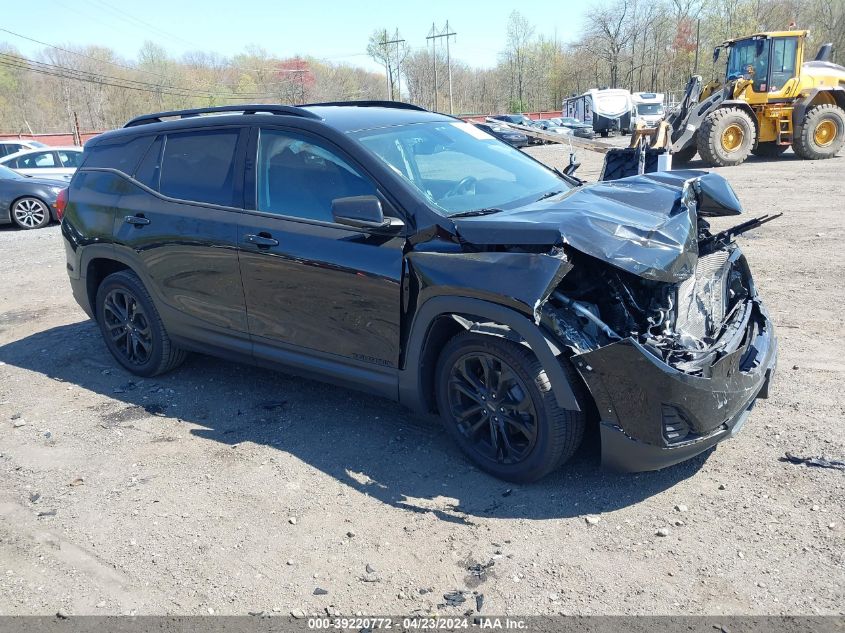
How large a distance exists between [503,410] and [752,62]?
17.7 m

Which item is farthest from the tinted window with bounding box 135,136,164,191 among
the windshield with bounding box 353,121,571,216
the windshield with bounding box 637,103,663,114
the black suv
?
the windshield with bounding box 637,103,663,114

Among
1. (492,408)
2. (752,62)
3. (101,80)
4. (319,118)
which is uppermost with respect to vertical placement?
(101,80)

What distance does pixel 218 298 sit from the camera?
4.55 m

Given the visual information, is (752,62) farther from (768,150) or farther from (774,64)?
(768,150)

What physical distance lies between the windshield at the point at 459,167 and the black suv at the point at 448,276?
2 centimetres

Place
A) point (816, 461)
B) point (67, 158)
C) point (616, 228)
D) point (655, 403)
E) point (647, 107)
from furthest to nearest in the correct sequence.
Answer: point (647, 107) < point (67, 158) < point (816, 461) < point (616, 228) < point (655, 403)

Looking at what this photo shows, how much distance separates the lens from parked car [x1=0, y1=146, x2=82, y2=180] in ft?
49.1

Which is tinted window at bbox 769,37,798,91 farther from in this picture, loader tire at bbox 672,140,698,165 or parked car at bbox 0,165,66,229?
parked car at bbox 0,165,66,229

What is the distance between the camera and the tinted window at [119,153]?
513cm

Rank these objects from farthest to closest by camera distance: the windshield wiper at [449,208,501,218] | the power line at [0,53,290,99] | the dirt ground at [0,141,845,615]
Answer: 1. the power line at [0,53,290,99]
2. the windshield wiper at [449,208,501,218]
3. the dirt ground at [0,141,845,615]

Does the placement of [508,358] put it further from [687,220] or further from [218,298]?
[218,298]

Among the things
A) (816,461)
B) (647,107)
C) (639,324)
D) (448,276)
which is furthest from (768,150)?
(647,107)

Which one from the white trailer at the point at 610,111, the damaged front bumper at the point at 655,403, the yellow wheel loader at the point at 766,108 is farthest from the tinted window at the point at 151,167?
the white trailer at the point at 610,111

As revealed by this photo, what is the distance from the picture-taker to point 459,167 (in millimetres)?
4211
